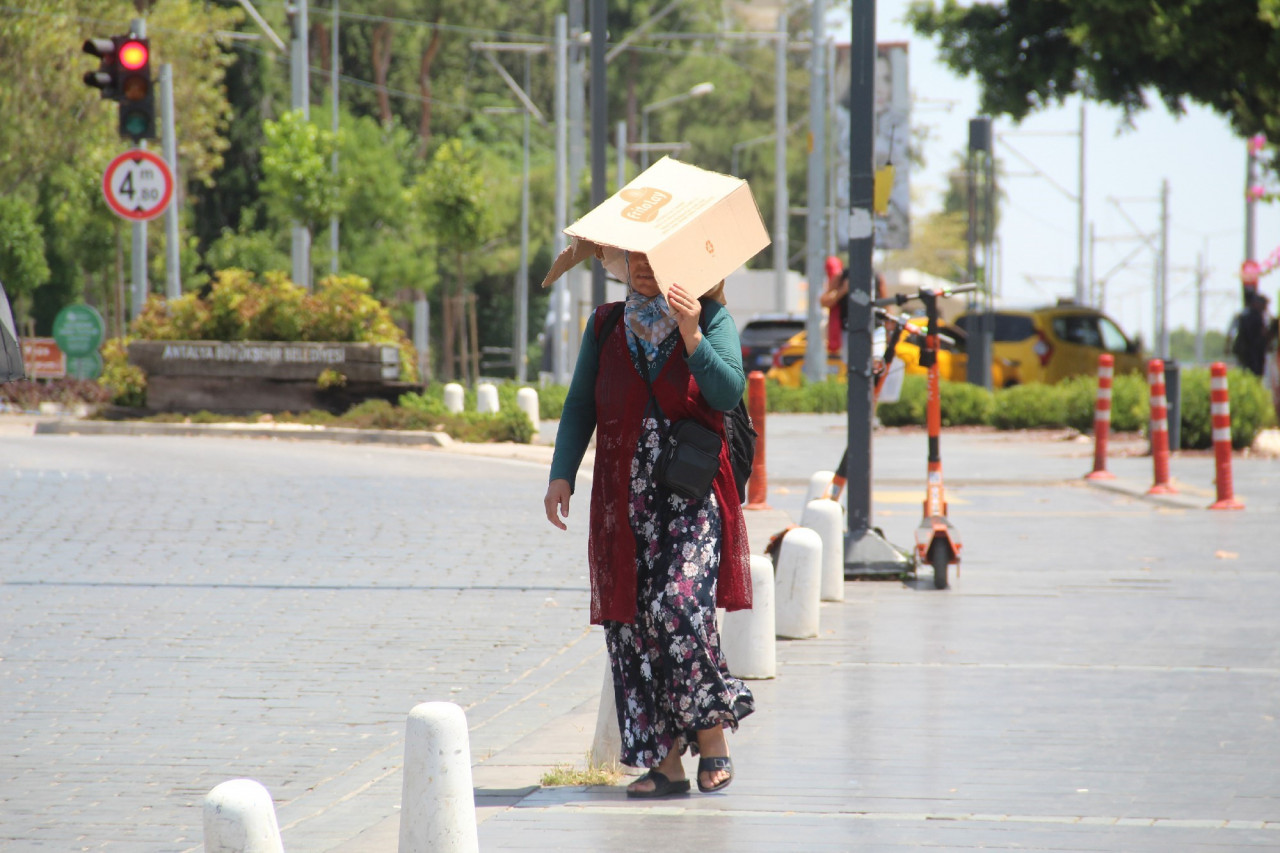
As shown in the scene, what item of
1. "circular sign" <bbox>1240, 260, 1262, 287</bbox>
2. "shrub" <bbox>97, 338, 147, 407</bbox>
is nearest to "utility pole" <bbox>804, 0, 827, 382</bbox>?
"circular sign" <bbox>1240, 260, 1262, 287</bbox>

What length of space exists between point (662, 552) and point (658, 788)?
695 mm

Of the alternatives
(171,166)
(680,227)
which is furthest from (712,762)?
(171,166)

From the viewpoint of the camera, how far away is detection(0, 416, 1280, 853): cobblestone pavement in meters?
4.99

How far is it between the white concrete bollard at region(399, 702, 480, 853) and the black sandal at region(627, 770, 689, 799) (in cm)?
120

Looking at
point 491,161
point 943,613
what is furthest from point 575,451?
point 491,161

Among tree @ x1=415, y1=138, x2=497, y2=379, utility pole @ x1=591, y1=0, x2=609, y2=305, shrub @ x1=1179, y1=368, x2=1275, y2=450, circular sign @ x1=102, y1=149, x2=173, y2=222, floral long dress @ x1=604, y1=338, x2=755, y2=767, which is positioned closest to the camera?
floral long dress @ x1=604, y1=338, x2=755, y2=767

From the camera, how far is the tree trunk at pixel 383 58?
60.3m

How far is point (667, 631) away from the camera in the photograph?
202 inches

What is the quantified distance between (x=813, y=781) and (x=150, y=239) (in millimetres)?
39109

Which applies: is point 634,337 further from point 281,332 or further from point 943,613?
point 281,332

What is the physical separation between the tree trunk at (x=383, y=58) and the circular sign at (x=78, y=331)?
32507 millimetres

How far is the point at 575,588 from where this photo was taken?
32.7 ft

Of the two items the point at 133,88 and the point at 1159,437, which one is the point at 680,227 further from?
the point at 133,88

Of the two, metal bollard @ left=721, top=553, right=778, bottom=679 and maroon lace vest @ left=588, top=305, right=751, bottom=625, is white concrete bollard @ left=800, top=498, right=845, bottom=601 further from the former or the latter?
maroon lace vest @ left=588, top=305, right=751, bottom=625
